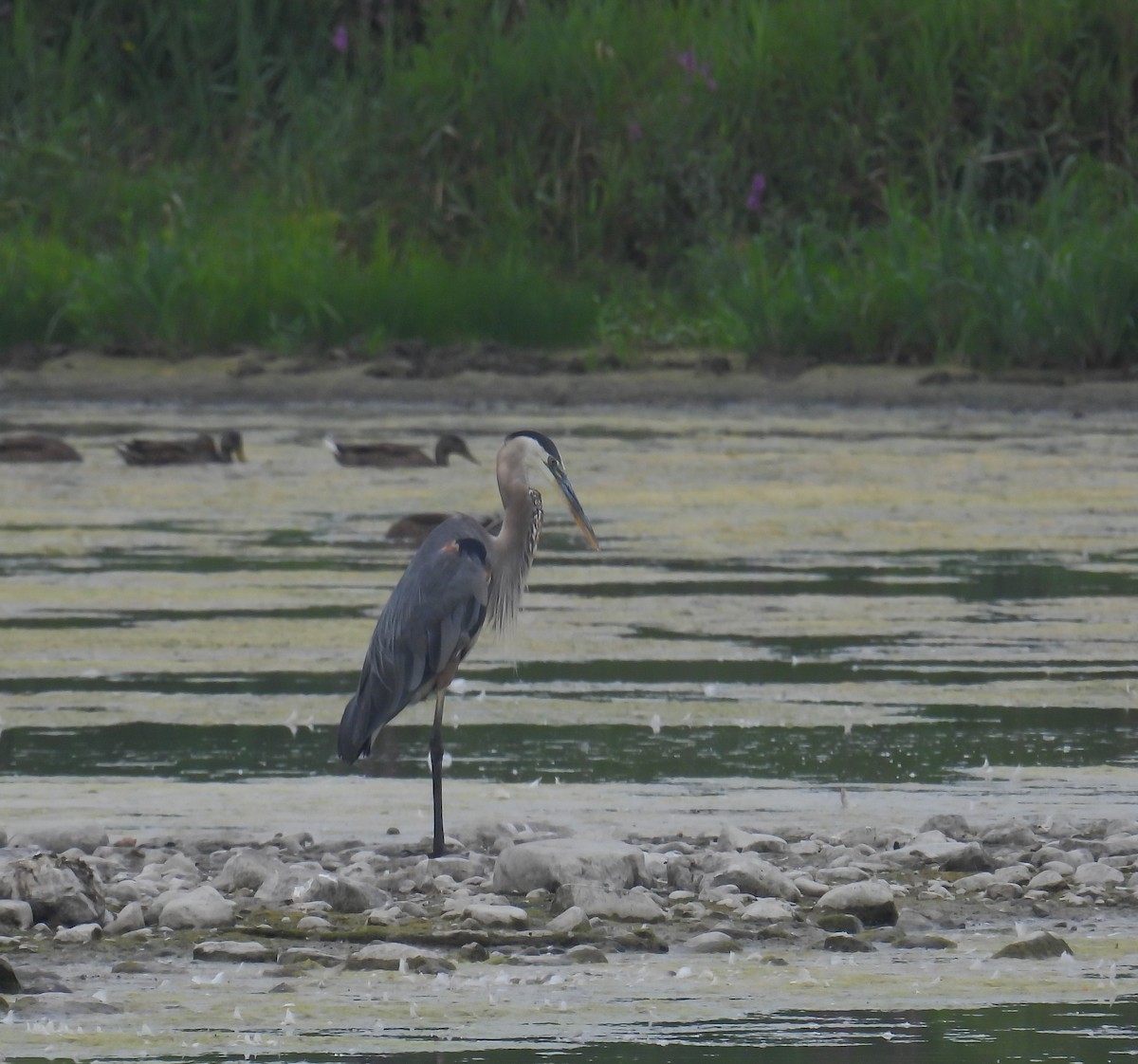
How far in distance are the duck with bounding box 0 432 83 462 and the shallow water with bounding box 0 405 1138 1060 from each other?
0.10 metres

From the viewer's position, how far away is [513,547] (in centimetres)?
620

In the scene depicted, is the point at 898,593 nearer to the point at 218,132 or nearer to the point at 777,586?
the point at 777,586

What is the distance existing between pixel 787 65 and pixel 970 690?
40.7ft

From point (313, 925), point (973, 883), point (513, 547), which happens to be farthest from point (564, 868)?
point (513, 547)

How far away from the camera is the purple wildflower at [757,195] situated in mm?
19203

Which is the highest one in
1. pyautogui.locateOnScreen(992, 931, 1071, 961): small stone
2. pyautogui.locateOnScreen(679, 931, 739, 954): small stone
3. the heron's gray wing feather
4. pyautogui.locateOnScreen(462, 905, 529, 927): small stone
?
the heron's gray wing feather

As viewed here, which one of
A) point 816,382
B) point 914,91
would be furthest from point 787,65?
point 816,382

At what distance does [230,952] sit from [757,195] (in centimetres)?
1502

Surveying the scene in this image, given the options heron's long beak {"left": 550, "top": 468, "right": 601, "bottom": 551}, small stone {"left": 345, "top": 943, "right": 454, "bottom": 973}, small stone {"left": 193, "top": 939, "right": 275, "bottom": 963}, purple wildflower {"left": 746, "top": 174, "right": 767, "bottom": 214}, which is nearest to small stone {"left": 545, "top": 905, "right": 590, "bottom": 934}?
small stone {"left": 345, "top": 943, "right": 454, "bottom": 973}

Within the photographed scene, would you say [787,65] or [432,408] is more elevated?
[787,65]

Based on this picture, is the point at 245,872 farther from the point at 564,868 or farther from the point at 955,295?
the point at 955,295

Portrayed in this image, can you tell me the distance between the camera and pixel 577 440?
1544 centimetres

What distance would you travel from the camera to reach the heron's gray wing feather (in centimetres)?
584

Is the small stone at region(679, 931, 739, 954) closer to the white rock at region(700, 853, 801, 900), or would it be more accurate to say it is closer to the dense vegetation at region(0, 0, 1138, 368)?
the white rock at region(700, 853, 801, 900)
